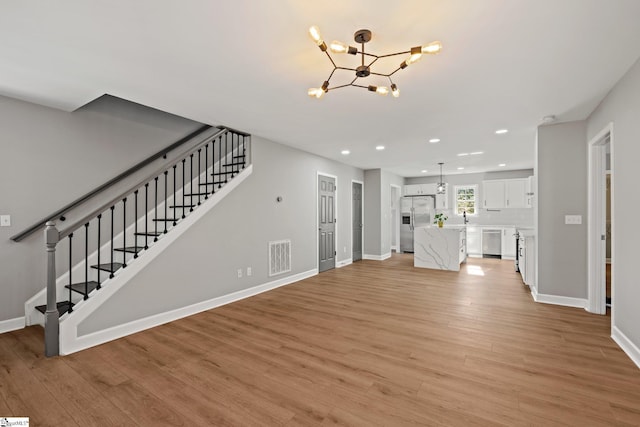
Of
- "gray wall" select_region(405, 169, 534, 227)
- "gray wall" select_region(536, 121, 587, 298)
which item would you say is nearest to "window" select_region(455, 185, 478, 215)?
"gray wall" select_region(405, 169, 534, 227)

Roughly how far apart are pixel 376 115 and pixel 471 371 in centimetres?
300

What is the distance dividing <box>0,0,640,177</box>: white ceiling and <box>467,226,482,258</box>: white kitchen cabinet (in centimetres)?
525

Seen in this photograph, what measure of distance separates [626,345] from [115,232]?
5891mm

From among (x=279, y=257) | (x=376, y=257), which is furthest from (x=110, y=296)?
(x=376, y=257)

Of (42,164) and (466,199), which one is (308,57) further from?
(466,199)

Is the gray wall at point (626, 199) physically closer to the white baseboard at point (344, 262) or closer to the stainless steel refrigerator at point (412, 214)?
the white baseboard at point (344, 262)

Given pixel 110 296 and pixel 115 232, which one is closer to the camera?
pixel 110 296

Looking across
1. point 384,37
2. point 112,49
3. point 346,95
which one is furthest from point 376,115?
point 112,49

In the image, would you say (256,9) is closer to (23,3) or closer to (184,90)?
(23,3)

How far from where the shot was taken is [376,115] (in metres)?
3.93

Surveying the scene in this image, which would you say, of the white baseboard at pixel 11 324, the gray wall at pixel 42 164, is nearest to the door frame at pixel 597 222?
the gray wall at pixel 42 164

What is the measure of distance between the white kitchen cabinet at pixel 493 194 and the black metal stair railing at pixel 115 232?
288 inches

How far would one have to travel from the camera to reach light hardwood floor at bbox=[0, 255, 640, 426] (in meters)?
1.94

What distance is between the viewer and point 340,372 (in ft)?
8.02
